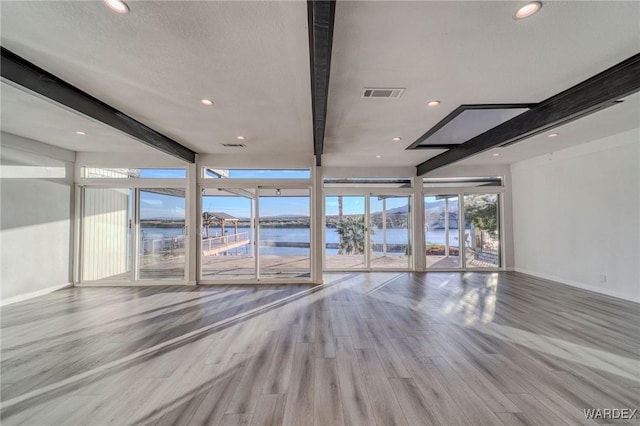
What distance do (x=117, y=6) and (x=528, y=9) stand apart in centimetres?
279

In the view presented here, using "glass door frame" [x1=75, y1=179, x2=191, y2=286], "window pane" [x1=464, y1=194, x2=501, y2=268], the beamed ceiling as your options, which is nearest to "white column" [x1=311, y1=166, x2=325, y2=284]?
the beamed ceiling

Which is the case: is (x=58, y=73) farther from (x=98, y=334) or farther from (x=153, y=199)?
(x=153, y=199)

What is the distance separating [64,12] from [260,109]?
1870mm

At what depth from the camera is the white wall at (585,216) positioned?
452 centimetres

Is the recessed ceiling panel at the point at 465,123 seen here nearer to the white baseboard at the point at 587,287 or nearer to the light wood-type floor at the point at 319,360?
the light wood-type floor at the point at 319,360

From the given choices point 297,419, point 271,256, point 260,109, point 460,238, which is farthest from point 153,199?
point 460,238

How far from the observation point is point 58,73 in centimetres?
263

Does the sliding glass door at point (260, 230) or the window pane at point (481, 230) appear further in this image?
the window pane at point (481, 230)

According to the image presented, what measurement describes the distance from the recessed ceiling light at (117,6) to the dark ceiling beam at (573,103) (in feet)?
13.8

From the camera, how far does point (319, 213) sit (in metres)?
5.89

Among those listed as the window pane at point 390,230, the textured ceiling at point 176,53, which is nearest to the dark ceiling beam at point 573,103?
the window pane at point 390,230

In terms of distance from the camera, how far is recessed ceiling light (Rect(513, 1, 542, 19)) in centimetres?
175

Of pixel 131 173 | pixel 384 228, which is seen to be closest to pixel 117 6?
pixel 131 173

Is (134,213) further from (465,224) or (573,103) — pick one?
(465,224)
